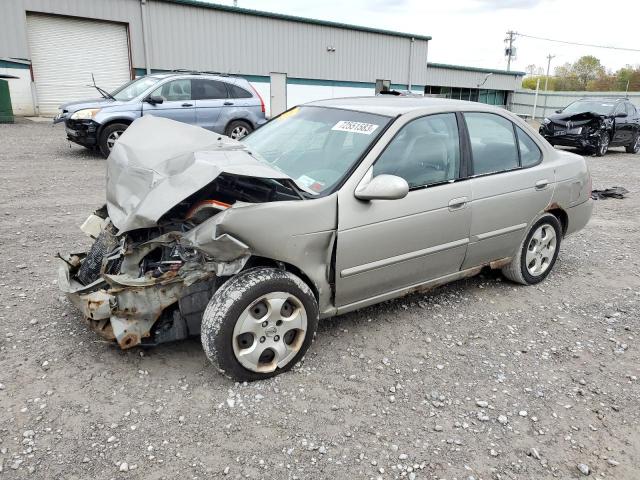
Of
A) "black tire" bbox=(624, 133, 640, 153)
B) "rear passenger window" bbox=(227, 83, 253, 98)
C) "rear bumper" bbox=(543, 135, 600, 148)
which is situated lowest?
"black tire" bbox=(624, 133, 640, 153)

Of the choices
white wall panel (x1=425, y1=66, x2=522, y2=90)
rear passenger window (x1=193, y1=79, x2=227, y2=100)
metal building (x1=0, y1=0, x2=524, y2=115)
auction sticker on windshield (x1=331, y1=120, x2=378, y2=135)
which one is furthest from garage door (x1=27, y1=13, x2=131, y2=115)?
white wall panel (x1=425, y1=66, x2=522, y2=90)

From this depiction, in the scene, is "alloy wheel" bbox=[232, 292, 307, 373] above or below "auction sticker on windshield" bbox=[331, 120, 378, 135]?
below

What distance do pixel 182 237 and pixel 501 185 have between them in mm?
2515

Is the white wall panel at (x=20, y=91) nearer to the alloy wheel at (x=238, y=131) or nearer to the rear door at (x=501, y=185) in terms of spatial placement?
the alloy wheel at (x=238, y=131)

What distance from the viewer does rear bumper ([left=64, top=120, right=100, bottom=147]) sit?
31.2 ft

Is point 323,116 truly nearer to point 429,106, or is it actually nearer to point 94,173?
point 429,106

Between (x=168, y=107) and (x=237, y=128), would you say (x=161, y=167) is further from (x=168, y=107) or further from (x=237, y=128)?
(x=237, y=128)

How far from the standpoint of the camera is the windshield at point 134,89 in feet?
33.3

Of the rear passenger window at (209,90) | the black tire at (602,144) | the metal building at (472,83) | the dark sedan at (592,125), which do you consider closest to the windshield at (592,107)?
the dark sedan at (592,125)

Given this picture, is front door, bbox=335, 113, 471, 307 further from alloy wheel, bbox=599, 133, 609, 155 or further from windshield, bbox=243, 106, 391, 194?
alloy wheel, bbox=599, 133, 609, 155

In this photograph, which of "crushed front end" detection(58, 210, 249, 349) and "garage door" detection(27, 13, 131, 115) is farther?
"garage door" detection(27, 13, 131, 115)

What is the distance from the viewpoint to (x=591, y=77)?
5938 centimetres

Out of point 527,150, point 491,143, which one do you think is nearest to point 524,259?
point 527,150

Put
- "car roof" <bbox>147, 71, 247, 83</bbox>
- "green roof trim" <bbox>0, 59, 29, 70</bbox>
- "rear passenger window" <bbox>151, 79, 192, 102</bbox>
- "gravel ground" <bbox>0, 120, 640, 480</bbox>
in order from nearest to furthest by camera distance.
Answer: "gravel ground" <bbox>0, 120, 640, 480</bbox>, "rear passenger window" <bbox>151, 79, 192, 102</bbox>, "car roof" <bbox>147, 71, 247, 83</bbox>, "green roof trim" <bbox>0, 59, 29, 70</bbox>
